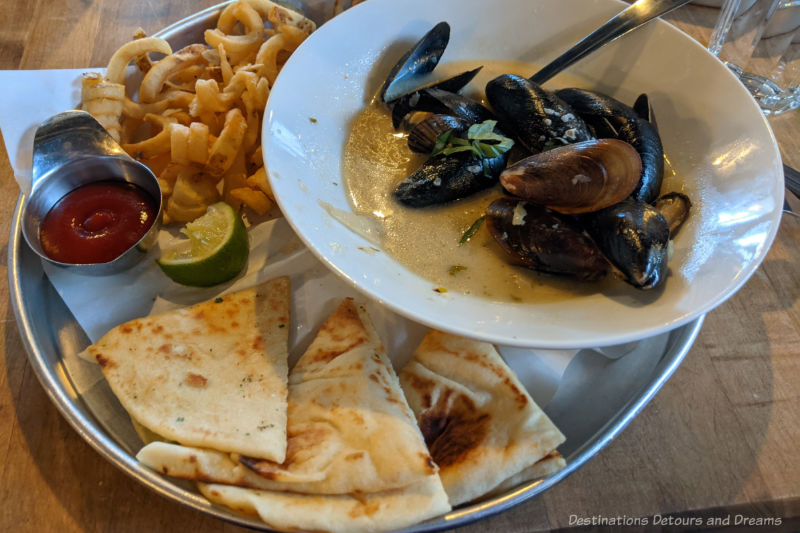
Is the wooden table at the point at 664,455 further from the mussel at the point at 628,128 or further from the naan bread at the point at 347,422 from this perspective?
the mussel at the point at 628,128

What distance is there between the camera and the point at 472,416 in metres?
1.52

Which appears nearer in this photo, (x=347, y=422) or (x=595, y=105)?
(x=347, y=422)

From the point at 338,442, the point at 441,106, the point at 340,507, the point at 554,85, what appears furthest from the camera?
the point at 554,85

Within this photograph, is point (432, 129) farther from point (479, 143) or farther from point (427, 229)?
point (427, 229)

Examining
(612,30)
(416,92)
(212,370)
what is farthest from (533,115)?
(212,370)

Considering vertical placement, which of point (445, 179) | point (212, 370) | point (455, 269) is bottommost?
point (212, 370)

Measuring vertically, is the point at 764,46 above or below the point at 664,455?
above

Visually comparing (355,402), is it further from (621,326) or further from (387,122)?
(387,122)

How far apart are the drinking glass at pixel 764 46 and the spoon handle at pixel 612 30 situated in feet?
2.30

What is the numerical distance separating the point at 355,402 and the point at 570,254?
734 millimetres

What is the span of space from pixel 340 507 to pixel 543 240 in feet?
2.99

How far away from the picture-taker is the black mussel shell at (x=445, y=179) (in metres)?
1.85

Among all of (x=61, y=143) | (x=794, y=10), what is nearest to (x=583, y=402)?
(x=61, y=143)

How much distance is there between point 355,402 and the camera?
1471 mm
